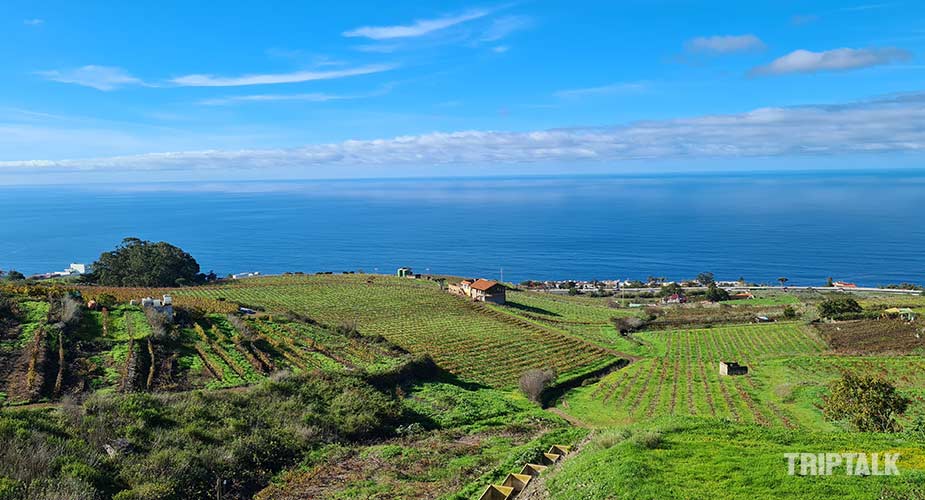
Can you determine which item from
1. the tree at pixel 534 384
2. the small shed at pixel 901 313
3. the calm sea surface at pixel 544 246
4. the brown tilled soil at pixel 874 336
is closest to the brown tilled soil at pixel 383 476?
the tree at pixel 534 384

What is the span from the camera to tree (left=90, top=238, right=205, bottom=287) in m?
66.6

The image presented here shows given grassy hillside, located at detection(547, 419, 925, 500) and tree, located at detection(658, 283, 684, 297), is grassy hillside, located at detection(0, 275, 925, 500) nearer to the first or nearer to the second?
grassy hillside, located at detection(547, 419, 925, 500)

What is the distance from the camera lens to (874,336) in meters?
44.4

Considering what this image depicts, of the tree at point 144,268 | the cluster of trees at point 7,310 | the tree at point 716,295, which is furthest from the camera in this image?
the tree at point 716,295

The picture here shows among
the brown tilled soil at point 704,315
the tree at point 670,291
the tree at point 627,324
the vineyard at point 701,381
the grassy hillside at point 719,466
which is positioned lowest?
the tree at point 670,291

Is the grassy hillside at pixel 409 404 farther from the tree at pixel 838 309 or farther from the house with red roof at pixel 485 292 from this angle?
the house with red roof at pixel 485 292

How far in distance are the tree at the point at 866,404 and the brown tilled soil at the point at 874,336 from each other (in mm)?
24418

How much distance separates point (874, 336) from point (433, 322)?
37.6 meters

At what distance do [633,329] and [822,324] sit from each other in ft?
58.4

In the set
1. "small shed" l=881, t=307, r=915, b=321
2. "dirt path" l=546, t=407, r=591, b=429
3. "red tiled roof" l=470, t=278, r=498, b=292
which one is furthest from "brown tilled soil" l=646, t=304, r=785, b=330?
"dirt path" l=546, t=407, r=591, b=429

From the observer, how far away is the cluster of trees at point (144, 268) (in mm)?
66625

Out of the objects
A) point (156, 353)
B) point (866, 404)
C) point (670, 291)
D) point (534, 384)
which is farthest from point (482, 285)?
point (866, 404)

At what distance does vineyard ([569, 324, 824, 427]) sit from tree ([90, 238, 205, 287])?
56783 millimetres

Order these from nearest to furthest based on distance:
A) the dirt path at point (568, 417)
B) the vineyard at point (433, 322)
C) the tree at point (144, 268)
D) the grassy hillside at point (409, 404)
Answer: the grassy hillside at point (409, 404)
the dirt path at point (568, 417)
the vineyard at point (433, 322)
the tree at point (144, 268)
